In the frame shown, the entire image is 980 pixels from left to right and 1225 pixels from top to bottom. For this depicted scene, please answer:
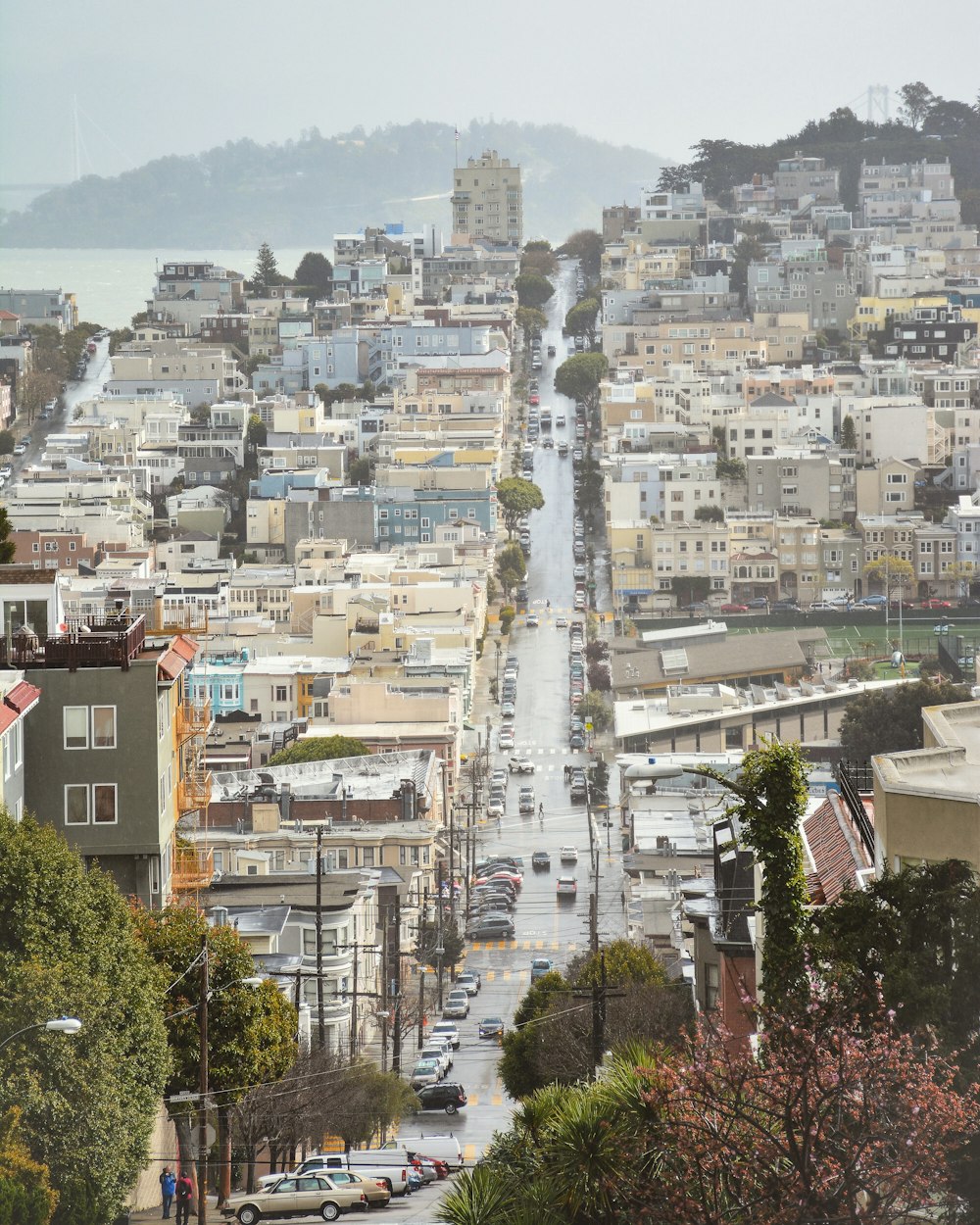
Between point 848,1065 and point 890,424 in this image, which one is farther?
point 890,424

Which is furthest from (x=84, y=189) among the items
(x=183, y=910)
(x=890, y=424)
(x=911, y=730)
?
(x=183, y=910)

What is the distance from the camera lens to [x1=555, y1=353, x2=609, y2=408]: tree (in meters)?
64.7

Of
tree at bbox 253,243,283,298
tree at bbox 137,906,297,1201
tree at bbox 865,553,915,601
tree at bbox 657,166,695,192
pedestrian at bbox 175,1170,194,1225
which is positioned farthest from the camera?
tree at bbox 657,166,695,192

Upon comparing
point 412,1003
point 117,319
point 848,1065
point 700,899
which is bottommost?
point 412,1003

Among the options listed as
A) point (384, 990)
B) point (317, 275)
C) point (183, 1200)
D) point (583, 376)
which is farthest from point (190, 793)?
point (317, 275)

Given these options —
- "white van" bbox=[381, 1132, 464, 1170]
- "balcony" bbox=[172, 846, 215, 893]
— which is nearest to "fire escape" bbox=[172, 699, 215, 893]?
"balcony" bbox=[172, 846, 215, 893]

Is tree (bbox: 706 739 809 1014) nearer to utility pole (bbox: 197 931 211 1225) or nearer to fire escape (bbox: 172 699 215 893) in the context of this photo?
utility pole (bbox: 197 931 211 1225)

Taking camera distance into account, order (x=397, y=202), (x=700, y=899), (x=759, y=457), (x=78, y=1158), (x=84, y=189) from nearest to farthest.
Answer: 1. (x=78, y=1158)
2. (x=700, y=899)
3. (x=759, y=457)
4. (x=84, y=189)
5. (x=397, y=202)

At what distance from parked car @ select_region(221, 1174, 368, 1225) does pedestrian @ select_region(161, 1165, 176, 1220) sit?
0.23m

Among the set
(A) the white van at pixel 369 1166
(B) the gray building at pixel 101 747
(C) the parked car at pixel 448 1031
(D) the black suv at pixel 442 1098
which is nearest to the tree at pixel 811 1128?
(A) the white van at pixel 369 1166

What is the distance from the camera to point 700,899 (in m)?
17.7

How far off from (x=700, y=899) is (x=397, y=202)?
122 m

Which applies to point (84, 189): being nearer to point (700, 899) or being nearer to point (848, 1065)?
point (700, 899)

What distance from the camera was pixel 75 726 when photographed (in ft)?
39.5
